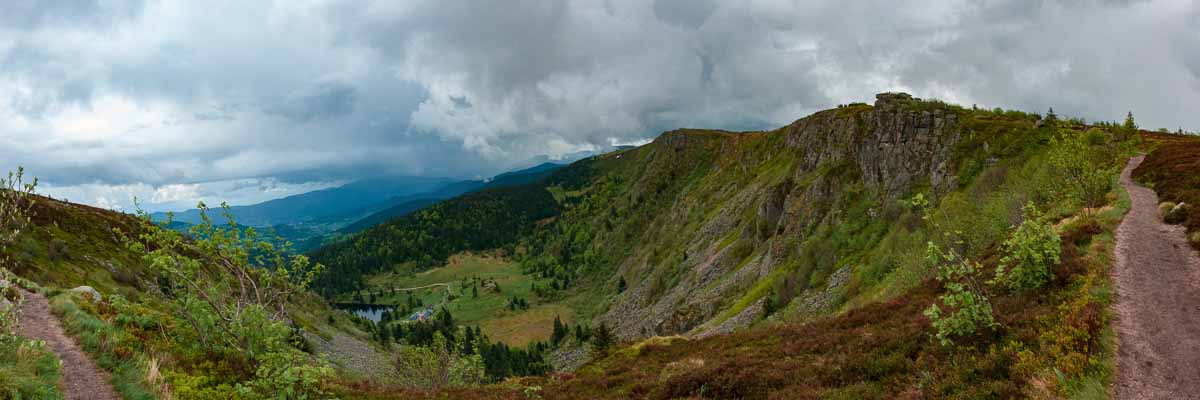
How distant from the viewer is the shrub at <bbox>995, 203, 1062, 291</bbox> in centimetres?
1488

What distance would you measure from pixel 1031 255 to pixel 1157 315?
326 cm

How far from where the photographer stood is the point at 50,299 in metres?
19.0

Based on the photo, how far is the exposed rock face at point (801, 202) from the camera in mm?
55719

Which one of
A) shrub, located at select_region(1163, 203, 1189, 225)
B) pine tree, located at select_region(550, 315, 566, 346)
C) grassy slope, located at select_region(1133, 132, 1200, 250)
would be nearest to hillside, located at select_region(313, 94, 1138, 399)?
shrub, located at select_region(1163, 203, 1189, 225)

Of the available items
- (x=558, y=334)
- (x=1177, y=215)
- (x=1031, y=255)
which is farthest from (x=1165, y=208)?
(x=558, y=334)

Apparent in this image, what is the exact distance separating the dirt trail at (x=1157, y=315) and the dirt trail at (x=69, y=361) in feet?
72.3

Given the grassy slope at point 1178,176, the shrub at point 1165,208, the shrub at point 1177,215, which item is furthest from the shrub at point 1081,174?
the grassy slope at point 1178,176

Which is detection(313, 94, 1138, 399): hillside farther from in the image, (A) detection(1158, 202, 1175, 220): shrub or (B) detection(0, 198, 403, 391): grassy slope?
(B) detection(0, 198, 403, 391): grassy slope

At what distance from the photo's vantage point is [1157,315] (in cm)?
1252

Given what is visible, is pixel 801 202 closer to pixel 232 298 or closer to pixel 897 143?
pixel 897 143

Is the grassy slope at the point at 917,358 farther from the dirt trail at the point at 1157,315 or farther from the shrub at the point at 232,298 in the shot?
the shrub at the point at 232,298

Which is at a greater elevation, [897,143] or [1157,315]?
[897,143]

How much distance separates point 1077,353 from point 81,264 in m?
72.2

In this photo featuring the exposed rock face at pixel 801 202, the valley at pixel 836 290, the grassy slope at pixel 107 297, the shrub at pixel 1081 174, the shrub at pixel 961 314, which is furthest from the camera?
the exposed rock face at pixel 801 202
